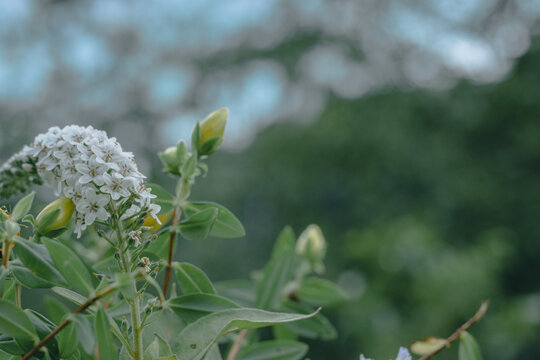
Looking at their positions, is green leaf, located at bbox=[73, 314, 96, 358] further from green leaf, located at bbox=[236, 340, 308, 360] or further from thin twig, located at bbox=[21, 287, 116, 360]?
green leaf, located at bbox=[236, 340, 308, 360]

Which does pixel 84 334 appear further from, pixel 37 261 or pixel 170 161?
pixel 170 161

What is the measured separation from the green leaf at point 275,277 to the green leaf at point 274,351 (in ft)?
0.18

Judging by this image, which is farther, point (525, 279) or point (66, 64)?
point (66, 64)

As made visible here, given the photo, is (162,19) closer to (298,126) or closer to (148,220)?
(298,126)

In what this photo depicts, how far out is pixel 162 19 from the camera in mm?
5211

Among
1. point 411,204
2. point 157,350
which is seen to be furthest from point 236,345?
point 411,204

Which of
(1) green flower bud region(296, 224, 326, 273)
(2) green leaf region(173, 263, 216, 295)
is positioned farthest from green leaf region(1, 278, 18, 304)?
(1) green flower bud region(296, 224, 326, 273)

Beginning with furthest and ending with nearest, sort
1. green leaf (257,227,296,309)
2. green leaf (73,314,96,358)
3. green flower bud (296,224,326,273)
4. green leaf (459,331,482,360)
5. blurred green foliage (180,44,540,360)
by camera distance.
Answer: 1. blurred green foliage (180,44,540,360)
2. green flower bud (296,224,326,273)
3. green leaf (257,227,296,309)
4. green leaf (459,331,482,360)
5. green leaf (73,314,96,358)

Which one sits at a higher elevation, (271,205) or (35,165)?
(271,205)

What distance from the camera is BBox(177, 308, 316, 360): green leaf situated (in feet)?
0.83

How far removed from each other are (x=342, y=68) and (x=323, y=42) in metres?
0.40

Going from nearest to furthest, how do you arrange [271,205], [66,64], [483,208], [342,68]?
[483,208], [271,205], [342,68], [66,64]

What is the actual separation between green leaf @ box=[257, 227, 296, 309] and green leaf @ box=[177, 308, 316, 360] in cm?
17

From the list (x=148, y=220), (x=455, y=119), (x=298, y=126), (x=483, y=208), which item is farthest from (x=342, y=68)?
(x=148, y=220)
